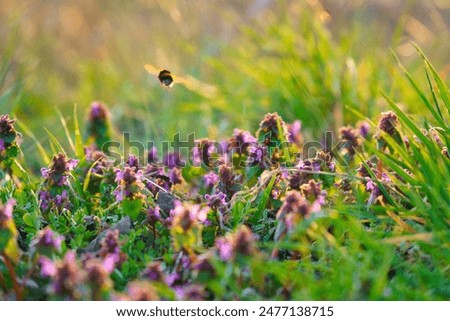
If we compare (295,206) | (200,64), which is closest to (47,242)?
(295,206)

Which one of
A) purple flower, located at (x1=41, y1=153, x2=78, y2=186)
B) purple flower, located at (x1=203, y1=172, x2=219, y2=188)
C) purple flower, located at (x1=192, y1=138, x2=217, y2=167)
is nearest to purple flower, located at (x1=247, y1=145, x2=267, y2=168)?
purple flower, located at (x1=203, y1=172, x2=219, y2=188)

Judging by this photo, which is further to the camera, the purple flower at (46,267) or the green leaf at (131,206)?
the green leaf at (131,206)

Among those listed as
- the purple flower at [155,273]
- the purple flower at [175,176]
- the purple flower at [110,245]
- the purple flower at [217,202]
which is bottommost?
the purple flower at [155,273]

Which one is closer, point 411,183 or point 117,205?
point 411,183

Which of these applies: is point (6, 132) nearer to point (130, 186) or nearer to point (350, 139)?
point (130, 186)

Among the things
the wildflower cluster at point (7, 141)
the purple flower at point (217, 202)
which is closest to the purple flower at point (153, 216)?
the purple flower at point (217, 202)

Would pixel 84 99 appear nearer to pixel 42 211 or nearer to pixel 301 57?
pixel 301 57

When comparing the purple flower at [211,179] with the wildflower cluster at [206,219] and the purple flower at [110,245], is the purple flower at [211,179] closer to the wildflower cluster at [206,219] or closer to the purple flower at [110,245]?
the wildflower cluster at [206,219]

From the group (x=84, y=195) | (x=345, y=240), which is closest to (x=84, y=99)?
(x=84, y=195)

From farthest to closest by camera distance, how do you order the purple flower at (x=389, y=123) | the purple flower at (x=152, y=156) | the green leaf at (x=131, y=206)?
the purple flower at (x=152, y=156)
the purple flower at (x=389, y=123)
the green leaf at (x=131, y=206)
